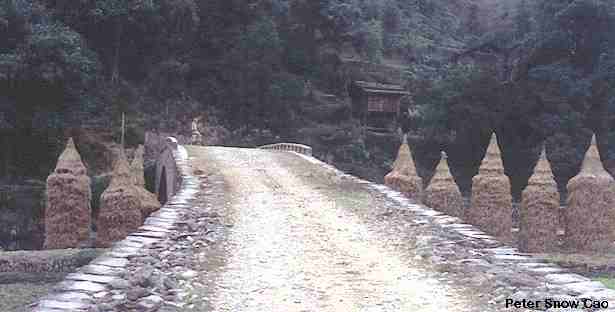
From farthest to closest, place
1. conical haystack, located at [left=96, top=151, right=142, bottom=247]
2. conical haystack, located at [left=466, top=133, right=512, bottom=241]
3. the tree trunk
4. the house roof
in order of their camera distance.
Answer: the house roof
the tree trunk
conical haystack, located at [left=466, top=133, right=512, bottom=241]
conical haystack, located at [left=96, top=151, right=142, bottom=247]

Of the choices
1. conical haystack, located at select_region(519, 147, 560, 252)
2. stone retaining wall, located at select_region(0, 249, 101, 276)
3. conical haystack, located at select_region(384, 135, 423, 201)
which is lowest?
stone retaining wall, located at select_region(0, 249, 101, 276)

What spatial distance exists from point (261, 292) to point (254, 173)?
1001cm

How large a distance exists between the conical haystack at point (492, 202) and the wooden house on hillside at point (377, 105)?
62.5 feet

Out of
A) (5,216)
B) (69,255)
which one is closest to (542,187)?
(69,255)

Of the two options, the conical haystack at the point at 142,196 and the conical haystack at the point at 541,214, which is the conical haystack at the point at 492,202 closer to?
the conical haystack at the point at 541,214

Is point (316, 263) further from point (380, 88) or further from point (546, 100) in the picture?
point (380, 88)

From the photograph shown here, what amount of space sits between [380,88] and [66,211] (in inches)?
1000

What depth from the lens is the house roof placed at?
40094 mm

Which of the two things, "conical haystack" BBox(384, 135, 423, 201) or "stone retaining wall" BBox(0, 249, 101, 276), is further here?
"conical haystack" BBox(384, 135, 423, 201)

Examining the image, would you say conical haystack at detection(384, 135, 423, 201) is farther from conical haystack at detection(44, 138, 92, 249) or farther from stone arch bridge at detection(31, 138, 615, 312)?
conical haystack at detection(44, 138, 92, 249)

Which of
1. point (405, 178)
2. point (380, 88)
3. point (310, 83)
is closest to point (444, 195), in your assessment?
point (405, 178)

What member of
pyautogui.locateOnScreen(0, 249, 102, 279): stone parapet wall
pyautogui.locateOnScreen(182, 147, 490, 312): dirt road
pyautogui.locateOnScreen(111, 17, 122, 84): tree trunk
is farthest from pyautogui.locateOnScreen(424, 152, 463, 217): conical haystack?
pyautogui.locateOnScreen(111, 17, 122, 84): tree trunk

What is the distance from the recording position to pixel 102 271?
6.11 metres

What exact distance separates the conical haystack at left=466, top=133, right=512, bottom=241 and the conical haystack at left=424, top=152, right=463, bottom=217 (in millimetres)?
656
